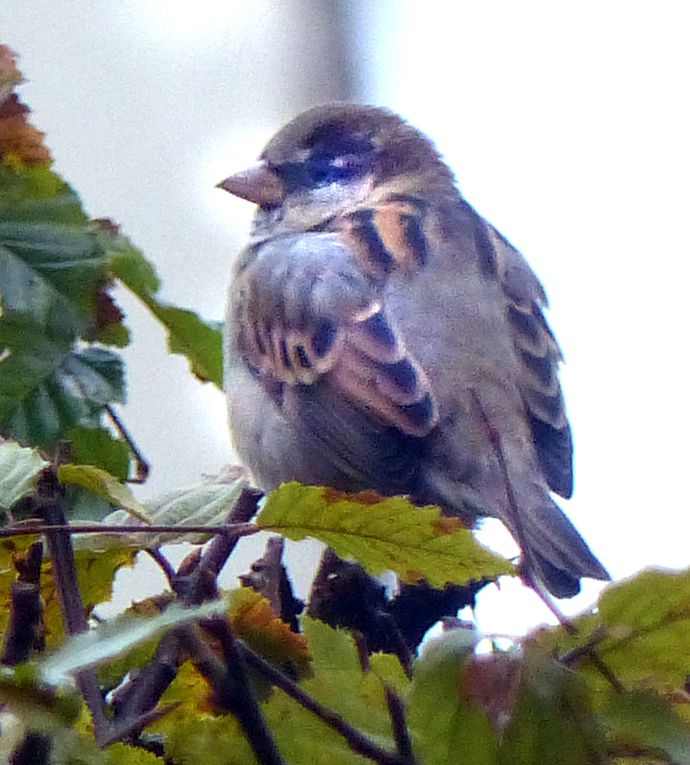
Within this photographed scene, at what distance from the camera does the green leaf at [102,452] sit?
638mm

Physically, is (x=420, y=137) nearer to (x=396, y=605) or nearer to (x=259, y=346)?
(x=259, y=346)

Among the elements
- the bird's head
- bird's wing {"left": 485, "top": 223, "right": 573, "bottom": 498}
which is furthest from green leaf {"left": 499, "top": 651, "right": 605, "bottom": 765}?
the bird's head

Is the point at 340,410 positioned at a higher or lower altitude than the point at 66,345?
lower

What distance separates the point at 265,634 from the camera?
0.48m

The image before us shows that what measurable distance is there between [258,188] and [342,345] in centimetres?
39

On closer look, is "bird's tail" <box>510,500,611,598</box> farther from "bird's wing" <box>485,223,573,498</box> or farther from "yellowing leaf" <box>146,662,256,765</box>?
"yellowing leaf" <box>146,662,256,765</box>

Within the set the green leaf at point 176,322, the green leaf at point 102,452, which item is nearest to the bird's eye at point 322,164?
the green leaf at point 176,322

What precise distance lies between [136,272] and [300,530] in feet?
0.78

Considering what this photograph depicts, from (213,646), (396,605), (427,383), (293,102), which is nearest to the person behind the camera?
(213,646)

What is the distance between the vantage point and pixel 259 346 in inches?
47.1

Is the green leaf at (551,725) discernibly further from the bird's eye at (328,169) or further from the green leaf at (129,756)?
the bird's eye at (328,169)

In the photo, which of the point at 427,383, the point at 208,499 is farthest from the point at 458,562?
the point at 427,383

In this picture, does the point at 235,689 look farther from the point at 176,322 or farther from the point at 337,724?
the point at 176,322

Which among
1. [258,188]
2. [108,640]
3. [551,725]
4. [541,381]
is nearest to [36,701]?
[108,640]
